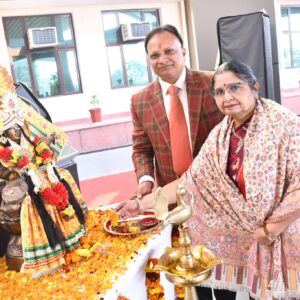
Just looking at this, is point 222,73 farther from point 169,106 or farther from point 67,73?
point 67,73

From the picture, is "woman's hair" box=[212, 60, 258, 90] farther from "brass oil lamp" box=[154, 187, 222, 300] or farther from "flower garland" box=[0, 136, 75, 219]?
"flower garland" box=[0, 136, 75, 219]

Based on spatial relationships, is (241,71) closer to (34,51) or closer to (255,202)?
(255,202)

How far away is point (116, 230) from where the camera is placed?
4.22 feet

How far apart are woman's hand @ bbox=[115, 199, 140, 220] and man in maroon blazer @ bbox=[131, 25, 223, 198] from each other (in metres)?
0.08

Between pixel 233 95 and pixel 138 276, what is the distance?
0.68 m

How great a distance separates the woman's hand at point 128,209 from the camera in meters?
1.40

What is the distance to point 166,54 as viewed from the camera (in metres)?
1.52

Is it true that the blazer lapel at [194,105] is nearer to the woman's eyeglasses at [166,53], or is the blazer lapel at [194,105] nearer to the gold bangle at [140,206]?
the woman's eyeglasses at [166,53]

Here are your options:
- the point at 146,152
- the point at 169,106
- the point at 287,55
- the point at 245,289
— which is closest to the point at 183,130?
the point at 169,106

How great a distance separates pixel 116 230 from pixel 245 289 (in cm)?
59

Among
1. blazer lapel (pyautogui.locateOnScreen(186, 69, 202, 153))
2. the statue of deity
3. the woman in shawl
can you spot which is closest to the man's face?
blazer lapel (pyautogui.locateOnScreen(186, 69, 202, 153))

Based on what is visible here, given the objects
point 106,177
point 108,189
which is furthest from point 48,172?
point 106,177

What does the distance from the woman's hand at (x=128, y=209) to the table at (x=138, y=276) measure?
16 cm

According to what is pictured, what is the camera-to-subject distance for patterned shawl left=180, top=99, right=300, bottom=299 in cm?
120
